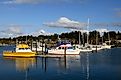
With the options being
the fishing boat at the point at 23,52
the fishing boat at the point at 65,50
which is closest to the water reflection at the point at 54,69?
the fishing boat at the point at 23,52

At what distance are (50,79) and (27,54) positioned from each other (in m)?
48.4

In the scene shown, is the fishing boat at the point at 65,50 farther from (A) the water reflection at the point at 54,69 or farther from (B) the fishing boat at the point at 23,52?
(A) the water reflection at the point at 54,69

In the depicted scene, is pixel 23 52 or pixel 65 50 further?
pixel 65 50

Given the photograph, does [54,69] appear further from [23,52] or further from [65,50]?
[65,50]

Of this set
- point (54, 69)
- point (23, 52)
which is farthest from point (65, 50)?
point (54, 69)

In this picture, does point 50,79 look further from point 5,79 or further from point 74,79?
point 5,79

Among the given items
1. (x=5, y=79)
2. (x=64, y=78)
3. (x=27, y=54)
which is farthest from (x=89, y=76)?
(x=27, y=54)

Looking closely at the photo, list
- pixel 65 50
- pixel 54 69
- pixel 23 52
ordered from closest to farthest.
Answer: pixel 54 69
pixel 23 52
pixel 65 50

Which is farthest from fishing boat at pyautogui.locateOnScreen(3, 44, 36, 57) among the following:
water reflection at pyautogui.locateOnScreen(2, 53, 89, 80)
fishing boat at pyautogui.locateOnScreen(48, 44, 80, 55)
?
water reflection at pyautogui.locateOnScreen(2, 53, 89, 80)

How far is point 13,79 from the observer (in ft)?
183

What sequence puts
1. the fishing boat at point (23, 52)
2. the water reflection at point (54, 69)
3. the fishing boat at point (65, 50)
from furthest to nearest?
the fishing boat at point (65, 50), the fishing boat at point (23, 52), the water reflection at point (54, 69)

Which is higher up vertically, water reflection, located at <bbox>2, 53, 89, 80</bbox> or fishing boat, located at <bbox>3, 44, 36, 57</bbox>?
fishing boat, located at <bbox>3, 44, 36, 57</bbox>

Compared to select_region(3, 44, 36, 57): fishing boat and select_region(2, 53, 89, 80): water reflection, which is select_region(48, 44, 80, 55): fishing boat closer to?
select_region(3, 44, 36, 57): fishing boat

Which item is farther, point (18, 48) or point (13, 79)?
point (18, 48)
